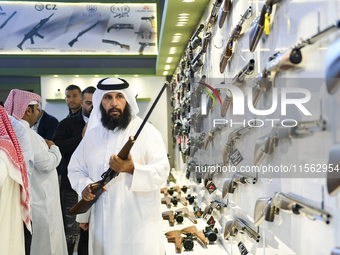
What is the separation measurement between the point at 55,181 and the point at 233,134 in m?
1.81

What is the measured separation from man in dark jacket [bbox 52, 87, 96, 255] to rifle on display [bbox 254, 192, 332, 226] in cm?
222

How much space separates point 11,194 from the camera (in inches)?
82.9

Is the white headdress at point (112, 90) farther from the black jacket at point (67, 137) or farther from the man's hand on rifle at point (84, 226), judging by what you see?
the black jacket at point (67, 137)

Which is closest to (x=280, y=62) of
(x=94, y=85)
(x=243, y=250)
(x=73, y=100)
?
(x=243, y=250)

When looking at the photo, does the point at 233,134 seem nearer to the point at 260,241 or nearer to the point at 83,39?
the point at 260,241

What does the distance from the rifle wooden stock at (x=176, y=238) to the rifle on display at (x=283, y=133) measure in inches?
50.6

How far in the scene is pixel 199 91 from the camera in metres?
3.69

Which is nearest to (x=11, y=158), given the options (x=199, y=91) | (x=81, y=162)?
(x=81, y=162)

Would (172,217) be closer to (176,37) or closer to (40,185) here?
(40,185)

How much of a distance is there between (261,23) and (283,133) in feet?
1.89

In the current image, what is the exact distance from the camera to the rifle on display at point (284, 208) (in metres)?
1.16

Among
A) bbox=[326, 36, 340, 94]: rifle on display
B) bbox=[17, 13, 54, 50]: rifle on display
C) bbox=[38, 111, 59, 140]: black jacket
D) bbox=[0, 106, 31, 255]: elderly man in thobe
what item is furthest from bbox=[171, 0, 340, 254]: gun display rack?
bbox=[17, 13, 54, 50]: rifle on display

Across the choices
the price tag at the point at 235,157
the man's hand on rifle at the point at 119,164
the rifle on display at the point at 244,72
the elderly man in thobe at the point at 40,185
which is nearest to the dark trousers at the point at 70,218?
the elderly man in thobe at the point at 40,185

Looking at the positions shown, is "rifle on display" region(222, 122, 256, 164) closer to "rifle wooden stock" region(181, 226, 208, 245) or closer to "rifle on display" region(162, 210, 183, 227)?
"rifle wooden stock" region(181, 226, 208, 245)
